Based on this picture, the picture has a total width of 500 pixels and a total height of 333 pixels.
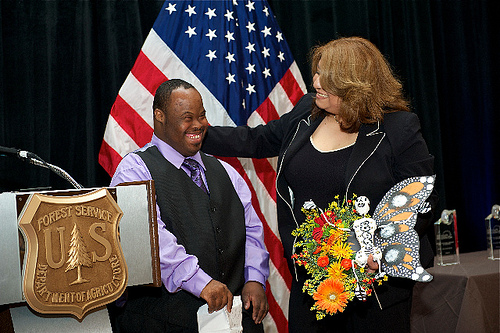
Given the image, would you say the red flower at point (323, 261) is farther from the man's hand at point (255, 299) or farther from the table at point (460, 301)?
the table at point (460, 301)

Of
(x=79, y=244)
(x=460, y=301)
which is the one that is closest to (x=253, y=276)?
(x=79, y=244)

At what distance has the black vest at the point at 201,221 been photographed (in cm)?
211

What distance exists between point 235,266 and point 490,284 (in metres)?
1.48

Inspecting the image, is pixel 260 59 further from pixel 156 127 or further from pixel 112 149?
pixel 156 127

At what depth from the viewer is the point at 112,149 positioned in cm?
310

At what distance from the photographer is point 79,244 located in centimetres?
143

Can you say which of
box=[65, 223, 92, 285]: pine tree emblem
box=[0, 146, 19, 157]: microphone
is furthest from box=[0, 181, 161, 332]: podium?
box=[0, 146, 19, 157]: microphone

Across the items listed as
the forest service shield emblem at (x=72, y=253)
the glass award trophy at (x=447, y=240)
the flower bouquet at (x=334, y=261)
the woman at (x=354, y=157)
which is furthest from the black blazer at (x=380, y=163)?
the glass award trophy at (x=447, y=240)

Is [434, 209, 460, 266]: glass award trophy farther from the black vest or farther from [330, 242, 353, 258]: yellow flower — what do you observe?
[330, 242, 353, 258]: yellow flower

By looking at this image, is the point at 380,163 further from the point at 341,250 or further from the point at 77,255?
the point at 77,255

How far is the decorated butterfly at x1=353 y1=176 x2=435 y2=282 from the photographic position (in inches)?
66.6

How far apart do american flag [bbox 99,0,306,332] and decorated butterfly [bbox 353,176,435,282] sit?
1.64 m

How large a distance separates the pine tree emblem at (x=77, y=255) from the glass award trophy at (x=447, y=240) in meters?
2.38

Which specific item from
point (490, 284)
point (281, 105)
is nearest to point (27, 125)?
point (281, 105)
